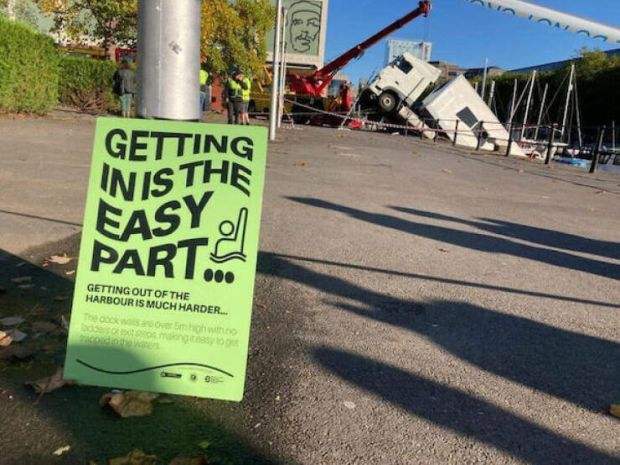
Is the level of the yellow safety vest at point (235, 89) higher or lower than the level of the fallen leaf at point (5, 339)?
higher

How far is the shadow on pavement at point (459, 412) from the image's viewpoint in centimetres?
237

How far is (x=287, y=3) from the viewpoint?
45.4 meters

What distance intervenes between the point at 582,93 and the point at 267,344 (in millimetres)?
54139

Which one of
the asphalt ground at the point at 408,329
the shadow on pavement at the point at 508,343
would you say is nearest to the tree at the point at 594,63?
the asphalt ground at the point at 408,329

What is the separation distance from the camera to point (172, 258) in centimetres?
248

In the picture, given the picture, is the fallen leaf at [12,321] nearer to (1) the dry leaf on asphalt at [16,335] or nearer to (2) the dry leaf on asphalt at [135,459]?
(1) the dry leaf on asphalt at [16,335]

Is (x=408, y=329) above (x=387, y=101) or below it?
below

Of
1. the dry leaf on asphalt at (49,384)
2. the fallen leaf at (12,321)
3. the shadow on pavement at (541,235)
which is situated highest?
the shadow on pavement at (541,235)

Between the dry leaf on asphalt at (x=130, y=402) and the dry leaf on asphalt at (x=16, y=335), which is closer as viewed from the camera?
the dry leaf on asphalt at (x=130, y=402)

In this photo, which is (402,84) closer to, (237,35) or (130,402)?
(237,35)

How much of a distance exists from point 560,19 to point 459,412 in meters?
2.87

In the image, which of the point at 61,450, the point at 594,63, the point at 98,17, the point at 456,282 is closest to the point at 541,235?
the point at 456,282

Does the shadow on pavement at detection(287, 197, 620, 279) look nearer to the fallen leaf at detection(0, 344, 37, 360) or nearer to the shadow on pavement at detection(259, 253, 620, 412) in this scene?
the shadow on pavement at detection(259, 253, 620, 412)

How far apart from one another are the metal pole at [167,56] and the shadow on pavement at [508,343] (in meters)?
1.83
